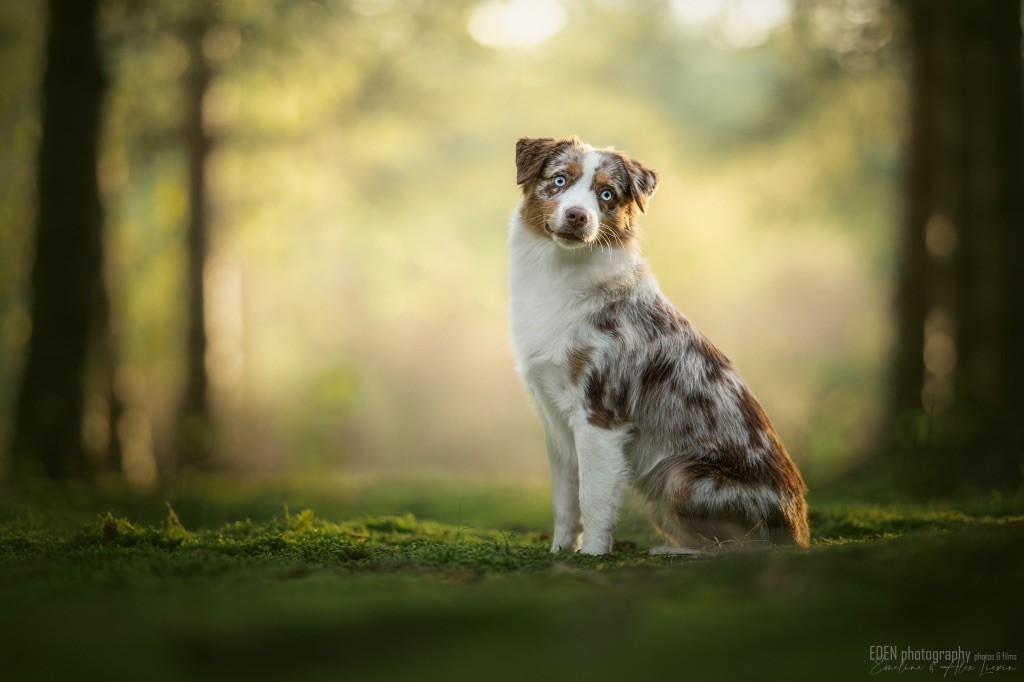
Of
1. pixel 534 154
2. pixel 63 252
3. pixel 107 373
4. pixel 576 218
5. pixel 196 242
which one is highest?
pixel 196 242

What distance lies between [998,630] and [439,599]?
194cm

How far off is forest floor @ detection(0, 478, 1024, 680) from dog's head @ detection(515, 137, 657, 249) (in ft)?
6.28

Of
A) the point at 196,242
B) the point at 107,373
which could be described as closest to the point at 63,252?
the point at 107,373

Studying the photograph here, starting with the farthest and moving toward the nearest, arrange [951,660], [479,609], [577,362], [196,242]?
[196,242], [577,362], [479,609], [951,660]

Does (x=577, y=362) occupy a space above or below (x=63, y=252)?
below

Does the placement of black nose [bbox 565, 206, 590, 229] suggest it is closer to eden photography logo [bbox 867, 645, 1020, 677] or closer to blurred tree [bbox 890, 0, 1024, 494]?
eden photography logo [bbox 867, 645, 1020, 677]

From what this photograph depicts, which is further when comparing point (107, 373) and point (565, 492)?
point (107, 373)

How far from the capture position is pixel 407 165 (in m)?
20.0

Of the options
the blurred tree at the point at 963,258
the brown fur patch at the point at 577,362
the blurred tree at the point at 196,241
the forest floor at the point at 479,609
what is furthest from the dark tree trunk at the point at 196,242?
the blurred tree at the point at 963,258

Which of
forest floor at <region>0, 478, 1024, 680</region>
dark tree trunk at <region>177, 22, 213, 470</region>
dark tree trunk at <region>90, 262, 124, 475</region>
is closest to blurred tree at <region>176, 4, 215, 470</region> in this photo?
dark tree trunk at <region>177, 22, 213, 470</region>

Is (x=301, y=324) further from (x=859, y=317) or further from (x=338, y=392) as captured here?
(x=859, y=317)

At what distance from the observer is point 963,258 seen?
31.4 feet

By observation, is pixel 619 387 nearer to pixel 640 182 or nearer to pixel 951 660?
pixel 640 182

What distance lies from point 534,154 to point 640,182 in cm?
71
